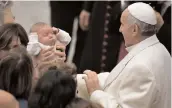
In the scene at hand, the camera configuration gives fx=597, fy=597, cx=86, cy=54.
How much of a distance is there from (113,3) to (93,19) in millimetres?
254

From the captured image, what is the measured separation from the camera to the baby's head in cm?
352

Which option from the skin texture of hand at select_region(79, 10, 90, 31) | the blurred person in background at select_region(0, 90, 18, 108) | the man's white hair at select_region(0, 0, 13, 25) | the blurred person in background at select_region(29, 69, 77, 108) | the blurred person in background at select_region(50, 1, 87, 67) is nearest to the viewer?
the blurred person in background at select_region(0, 90, 18, 108)

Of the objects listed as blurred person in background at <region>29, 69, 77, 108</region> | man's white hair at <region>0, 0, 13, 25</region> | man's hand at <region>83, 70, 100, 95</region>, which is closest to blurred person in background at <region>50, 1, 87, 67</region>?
man's white hair at <region>0, 0, 13, 25</region>

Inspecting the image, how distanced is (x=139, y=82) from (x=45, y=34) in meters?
0.65

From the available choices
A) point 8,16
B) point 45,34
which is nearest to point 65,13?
point 8,16

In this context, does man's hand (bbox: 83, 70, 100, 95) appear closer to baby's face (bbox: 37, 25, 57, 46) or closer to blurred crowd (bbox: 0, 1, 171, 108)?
blurred crowd (bbox: 0, 1, 171, 108)

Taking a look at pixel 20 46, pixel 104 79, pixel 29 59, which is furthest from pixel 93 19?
pixel 29 59

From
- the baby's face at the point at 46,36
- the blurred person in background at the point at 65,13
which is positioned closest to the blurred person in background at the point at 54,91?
the baby's face at the point at 46,36

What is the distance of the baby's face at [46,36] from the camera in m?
3.52

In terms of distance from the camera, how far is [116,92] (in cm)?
343

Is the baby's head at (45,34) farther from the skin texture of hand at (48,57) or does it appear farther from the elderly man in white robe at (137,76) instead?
the elderly man in white robe at (137,76)

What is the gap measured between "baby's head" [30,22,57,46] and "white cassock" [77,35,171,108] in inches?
10.7

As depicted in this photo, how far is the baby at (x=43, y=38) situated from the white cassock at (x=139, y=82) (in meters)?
0.27

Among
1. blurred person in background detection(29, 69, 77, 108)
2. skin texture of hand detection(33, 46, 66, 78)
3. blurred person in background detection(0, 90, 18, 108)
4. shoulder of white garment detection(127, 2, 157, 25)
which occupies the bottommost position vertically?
skin texture of hand detection(33, 46, 66, 78)
